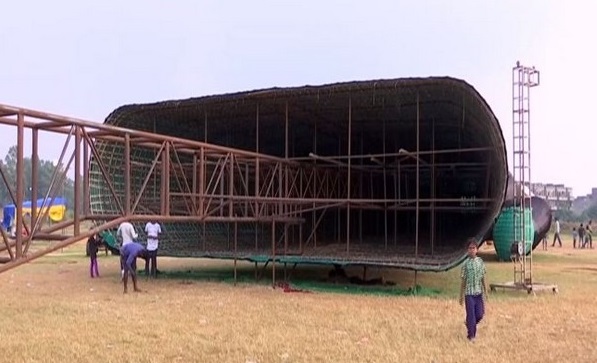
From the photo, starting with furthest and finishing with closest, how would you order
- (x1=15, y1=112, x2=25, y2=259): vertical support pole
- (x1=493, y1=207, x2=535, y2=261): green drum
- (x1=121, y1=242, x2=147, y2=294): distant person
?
(x1=493, y1=207, x2=535, y2=261): green drum, (x1=121, y1=242, x2=147, y2=294): distant person, (x1=15, y1=112, x2=25, y2=259): vertical support pole

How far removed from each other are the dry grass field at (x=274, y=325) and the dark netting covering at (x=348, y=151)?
2006mm

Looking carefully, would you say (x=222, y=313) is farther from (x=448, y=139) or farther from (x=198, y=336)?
(x=448, y=139)

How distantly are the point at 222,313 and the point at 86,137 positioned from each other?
4.68 metres

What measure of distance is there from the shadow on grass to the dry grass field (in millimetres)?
734

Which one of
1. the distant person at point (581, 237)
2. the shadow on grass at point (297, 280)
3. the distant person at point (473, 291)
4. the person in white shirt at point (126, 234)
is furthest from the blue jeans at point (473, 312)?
the distant person at point (581, 237)

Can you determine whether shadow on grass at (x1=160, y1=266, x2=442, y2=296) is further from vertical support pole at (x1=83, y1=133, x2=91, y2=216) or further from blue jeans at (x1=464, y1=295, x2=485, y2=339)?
vertical support pole at (x1=83, y1=133, x2=91, y2=216)

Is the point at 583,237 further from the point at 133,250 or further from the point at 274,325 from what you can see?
the point at 274,325

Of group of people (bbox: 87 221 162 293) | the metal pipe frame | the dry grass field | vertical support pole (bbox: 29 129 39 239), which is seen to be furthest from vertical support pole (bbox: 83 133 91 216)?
group of people (bbox: 87 221 162 293)

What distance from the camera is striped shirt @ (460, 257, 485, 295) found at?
9875mm

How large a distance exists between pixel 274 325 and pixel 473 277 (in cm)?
321

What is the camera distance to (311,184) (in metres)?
19.6

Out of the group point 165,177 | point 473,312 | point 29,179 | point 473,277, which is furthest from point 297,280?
point 473,312

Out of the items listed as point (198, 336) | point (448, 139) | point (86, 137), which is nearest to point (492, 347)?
point (198, 336)

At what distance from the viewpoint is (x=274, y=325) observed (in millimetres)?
10695
